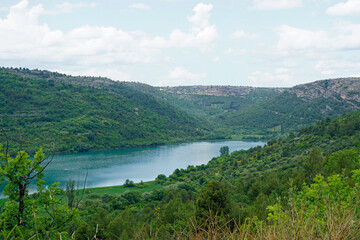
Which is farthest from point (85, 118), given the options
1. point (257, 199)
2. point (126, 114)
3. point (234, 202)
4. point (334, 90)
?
point (334, 90)

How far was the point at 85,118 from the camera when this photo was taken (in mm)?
98312

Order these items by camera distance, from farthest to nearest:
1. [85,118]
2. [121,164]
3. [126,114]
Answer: [126,114]
[85,118]
[121,164]

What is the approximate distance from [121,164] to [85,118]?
40075 mm

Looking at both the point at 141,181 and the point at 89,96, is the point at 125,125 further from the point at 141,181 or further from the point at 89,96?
the point at 141,181

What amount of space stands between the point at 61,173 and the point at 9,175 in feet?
161

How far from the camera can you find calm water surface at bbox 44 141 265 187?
50156 millimetres

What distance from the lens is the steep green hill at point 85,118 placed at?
82000 mm

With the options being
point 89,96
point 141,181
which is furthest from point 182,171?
point 89,96

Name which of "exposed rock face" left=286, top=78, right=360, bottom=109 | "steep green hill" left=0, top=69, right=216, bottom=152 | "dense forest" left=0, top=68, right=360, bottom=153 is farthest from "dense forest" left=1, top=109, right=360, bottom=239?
"exposed rock face" left=286, top=78, right=360, bottom=109

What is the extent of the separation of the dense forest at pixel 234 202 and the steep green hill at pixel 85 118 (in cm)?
3435

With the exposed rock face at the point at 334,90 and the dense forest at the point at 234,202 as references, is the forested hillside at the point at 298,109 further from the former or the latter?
the dense forest at the point at 234,202

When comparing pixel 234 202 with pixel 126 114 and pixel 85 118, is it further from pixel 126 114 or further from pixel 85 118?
pixel 126 114

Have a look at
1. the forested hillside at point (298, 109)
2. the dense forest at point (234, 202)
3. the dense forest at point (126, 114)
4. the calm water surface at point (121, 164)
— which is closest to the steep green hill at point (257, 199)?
the dense forest at point (234, 202)

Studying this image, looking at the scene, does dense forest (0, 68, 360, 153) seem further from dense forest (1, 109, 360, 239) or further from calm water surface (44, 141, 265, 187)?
dense forest (1, 109, 360, 239)
